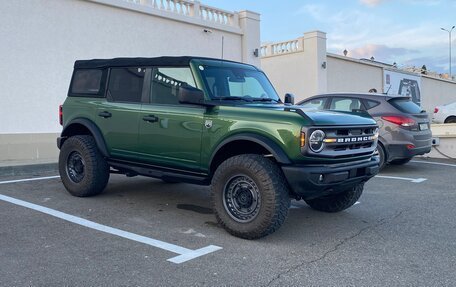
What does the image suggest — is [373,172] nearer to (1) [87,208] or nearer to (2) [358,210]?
(2) [358,210]

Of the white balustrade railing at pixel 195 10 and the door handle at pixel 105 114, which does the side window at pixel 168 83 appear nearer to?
the door handle at pixel 105 114

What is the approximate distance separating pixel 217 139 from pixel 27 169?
555 cm

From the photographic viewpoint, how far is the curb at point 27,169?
8625 millimetres

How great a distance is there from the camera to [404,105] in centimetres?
915

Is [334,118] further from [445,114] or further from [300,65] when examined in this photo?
[300,65]

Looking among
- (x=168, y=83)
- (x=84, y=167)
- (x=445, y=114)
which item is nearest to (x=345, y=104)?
(x=168, y=83)

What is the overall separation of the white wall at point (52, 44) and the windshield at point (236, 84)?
6142 mm

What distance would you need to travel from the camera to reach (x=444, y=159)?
38.4 ft

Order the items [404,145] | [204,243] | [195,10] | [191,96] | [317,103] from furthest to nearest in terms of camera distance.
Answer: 1. [195,10]
2. [317,103]
3. [404,145]
4. [191,96]
5. [204,243]

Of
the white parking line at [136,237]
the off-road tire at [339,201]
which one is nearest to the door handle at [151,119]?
the white parking line at [136,237]

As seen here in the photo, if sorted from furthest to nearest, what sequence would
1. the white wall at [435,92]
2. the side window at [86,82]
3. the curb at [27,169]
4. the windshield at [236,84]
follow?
the white wall at [435,92], the curb at [27,169], the side window at [86,82], the windshield at [236,84]

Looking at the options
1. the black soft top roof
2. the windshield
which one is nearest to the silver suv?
the windshield

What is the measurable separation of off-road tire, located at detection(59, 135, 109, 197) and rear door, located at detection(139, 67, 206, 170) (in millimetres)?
907

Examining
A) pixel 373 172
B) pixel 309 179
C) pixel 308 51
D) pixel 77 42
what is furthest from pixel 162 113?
pixel 308 51
